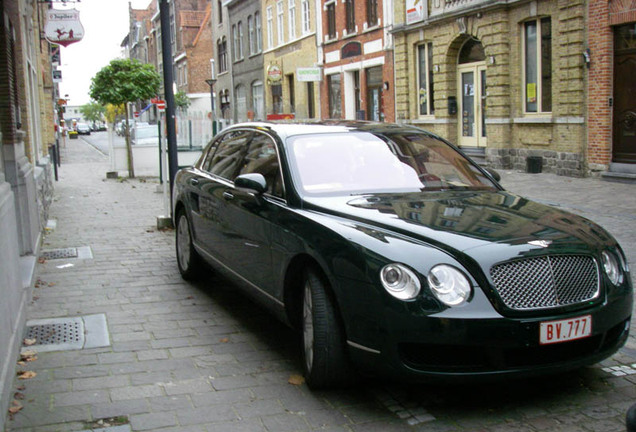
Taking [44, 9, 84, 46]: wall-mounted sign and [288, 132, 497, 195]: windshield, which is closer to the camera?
[288, 132, 497, 195]: windshield

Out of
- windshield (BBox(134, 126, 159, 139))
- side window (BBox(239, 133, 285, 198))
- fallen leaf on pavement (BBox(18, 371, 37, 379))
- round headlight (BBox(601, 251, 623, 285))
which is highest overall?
windshield (BBox(134, 126, 159, 139))

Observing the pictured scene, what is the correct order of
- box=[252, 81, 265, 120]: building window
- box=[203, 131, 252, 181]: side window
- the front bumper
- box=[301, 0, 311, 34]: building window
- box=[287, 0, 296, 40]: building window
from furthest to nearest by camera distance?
1. box=[252, 81, 265, 120]: building window
2. box=[287, 0, 296, 40]: building window
3. box=[301, 0, 311, 34]: building window
4. box=[203, 131, 252, 181]: side window
5. the front bumper

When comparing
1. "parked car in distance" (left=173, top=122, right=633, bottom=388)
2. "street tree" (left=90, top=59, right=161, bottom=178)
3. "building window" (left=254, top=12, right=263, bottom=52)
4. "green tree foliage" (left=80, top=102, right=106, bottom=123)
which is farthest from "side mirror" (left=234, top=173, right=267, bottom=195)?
"green tree foliage" (left=80, top=102, right=106, bottom=123)

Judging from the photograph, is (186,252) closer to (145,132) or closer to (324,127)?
(324,127)

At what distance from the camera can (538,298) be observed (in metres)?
3.78

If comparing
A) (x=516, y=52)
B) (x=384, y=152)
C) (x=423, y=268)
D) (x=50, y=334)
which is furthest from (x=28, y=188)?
(x=516, y=52)

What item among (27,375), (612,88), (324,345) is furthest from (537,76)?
(27,375)

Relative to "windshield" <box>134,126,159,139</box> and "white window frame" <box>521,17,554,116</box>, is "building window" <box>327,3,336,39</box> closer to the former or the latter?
"windshield" <box>134,126,159,139</box>

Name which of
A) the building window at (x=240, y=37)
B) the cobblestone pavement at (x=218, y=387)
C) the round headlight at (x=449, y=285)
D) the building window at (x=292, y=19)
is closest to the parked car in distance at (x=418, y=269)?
the round headlight at (x=449, y=285)

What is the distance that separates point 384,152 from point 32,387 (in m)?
2.88

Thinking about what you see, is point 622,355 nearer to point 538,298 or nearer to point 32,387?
point 538,298

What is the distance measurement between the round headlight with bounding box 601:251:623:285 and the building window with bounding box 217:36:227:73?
48454mm

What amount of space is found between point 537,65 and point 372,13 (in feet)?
35.1

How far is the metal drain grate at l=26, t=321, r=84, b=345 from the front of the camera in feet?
18.2
